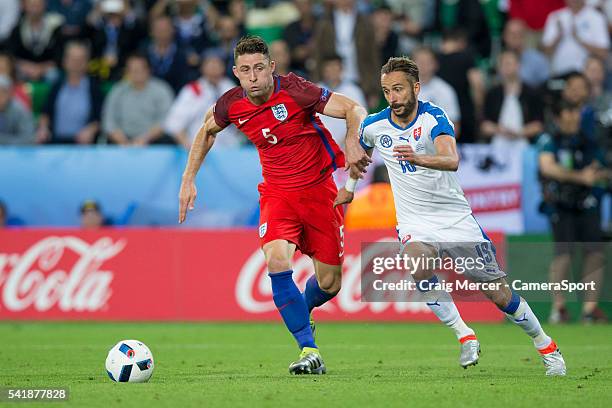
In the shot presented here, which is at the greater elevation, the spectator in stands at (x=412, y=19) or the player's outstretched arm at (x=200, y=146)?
the spectator in stands at (x=412, y=19)

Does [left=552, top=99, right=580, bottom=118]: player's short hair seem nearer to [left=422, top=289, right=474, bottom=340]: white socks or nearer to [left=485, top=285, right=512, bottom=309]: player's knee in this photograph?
[left=422, top=289, right=474, bottom=340]: white socks

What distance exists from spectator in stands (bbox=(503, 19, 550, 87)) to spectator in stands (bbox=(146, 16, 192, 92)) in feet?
16.4

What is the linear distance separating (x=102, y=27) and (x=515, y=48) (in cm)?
651

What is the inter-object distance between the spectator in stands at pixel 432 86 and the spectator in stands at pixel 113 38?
4.81 metres

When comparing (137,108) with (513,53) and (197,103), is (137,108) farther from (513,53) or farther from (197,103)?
(513,53)

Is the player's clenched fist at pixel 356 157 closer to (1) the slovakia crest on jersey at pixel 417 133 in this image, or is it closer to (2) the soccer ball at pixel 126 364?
(1) the slovakia crest on jersey at pixel 417 133

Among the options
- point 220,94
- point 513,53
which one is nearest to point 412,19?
point 513,53

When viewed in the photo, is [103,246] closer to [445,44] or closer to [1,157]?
[1,157]

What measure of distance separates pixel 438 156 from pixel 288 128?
5.27 feet

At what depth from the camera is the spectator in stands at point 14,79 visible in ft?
57.8

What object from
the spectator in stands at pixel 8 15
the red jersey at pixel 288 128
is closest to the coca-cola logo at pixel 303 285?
the red jersey at pixel 288 128

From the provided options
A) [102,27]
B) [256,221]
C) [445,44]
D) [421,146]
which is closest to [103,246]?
[256,221]

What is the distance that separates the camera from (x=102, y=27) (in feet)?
61.1

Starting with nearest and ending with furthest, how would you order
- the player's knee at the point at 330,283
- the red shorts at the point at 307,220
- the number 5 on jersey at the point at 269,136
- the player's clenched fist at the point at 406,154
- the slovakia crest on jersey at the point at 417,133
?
1. the player's clenched fist at the point at 406,154
2. the slovakia crest on jersey at the point at 417,133
3. the red shorts at the point at 307,220
4. the number 5 on jersey at the point at 269,136
5. the player's knee at the point at 330,283
